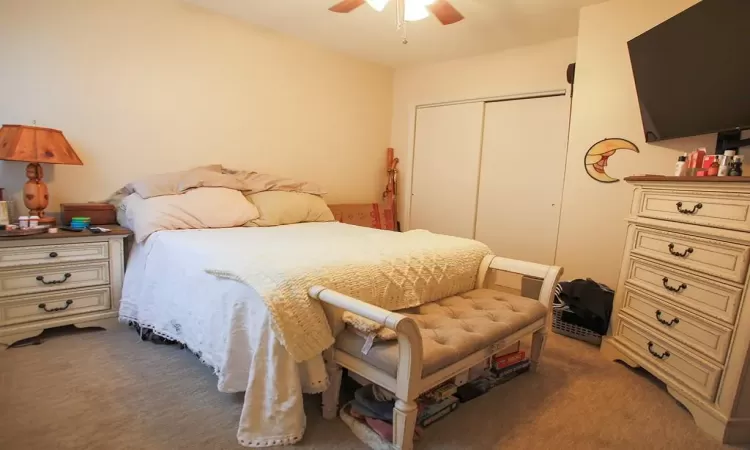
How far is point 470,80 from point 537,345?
2.74 metres

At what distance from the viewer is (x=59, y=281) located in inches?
85.7

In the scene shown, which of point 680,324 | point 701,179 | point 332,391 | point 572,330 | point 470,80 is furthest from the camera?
point 470,80

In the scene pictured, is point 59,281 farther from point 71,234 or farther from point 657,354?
point 657,354

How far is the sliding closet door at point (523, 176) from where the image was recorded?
341cm

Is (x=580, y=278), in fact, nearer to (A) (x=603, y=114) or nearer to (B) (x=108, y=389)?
(A) (x=603, y=114)

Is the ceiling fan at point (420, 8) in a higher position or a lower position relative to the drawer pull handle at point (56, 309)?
higher

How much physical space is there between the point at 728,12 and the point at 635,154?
0.95 meters

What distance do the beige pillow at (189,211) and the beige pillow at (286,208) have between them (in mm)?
95

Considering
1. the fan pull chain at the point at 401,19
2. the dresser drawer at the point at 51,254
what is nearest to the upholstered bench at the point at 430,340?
the dresser drawer at the point at 51,254

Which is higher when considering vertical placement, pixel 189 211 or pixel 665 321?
pixel 189 211

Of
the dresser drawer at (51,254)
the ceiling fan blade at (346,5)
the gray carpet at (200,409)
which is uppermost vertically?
the ceiling fan blade at (346,5)

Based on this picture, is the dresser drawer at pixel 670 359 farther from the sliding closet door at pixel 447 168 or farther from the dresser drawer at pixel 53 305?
the dresser drawer at pixel 53 305

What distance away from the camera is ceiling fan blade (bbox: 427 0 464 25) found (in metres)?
2.10

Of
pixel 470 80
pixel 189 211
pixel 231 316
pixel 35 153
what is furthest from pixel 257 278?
pixel 470 80
